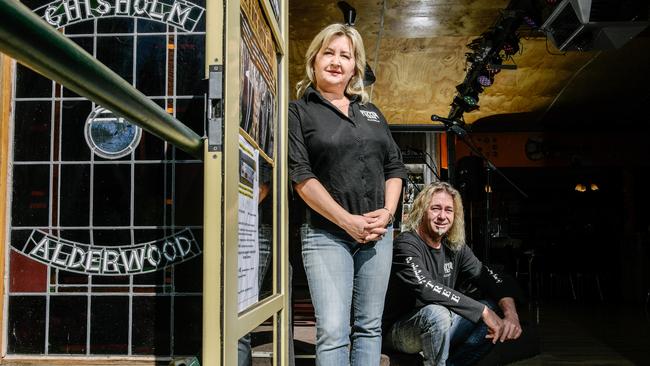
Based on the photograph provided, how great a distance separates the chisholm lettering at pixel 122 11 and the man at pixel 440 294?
128cm

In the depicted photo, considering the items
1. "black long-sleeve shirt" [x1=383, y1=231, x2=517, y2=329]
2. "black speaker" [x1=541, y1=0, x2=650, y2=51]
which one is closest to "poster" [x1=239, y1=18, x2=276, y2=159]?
"black long-sleeve shirt" [x1=383, y1=231, x2=517, y2=329]

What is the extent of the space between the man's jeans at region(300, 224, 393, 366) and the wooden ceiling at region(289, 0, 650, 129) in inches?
156

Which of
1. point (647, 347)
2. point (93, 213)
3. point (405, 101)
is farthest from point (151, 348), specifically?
point (405, 101)

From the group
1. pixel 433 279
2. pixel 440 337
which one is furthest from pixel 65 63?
pixel 433 279

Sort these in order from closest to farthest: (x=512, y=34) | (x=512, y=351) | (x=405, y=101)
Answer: (x=512, y=351)
(x=512, y=34)
(x=405, y=101)

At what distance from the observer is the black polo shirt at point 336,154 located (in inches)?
73.6

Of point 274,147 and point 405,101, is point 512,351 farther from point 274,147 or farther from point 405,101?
point 405,101

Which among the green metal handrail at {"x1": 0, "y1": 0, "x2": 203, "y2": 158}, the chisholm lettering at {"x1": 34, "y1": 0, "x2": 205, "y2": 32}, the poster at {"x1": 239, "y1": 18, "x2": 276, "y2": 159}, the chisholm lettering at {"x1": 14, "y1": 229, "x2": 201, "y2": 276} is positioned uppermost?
the chisholm lettering at {"x1": 34, "y1": 0, "x2": 205, "y2": 32}

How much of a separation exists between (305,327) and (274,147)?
147 centimetres

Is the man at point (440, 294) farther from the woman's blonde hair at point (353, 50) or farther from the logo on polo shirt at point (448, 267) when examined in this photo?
the woman's blonde hair at point (353, 50)

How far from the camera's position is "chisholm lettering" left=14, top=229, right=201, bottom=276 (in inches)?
73.0

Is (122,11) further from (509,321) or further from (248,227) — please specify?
(509,321)

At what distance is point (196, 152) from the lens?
112cm

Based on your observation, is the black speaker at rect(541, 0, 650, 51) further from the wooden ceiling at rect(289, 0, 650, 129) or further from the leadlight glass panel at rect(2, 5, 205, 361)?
the leadlight glass panel at rect(2, 5, 205, 361)
